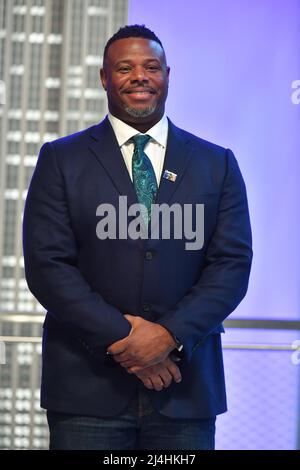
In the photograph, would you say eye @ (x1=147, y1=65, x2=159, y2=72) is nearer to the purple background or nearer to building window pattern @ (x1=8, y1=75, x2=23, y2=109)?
the purple background

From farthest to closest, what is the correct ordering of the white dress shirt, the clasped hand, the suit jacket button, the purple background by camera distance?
the purple background, the white dress shirt, the suit jacket button, the clasped hand

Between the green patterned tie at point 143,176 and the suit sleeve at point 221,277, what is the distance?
174 mm

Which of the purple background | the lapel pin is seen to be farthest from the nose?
the purple background

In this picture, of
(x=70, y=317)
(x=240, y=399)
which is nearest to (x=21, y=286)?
(x=240, y=399)

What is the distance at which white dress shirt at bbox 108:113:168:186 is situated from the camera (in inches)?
78.8

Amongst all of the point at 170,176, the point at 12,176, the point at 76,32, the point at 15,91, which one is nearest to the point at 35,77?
the point at 15,91

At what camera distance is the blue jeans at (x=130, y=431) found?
1859 mm

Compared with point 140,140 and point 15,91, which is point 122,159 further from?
point 15,91

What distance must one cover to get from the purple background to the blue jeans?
1.06m

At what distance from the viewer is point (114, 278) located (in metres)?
1.90

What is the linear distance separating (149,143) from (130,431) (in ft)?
2.27

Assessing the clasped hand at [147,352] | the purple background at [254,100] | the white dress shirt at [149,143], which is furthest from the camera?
the purple background at [254,100]

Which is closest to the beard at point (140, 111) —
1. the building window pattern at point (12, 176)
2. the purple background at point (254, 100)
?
the purple background at point (254, 100)

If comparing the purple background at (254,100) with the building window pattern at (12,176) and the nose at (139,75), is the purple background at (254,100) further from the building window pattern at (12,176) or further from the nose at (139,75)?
the nose at (139,75)
